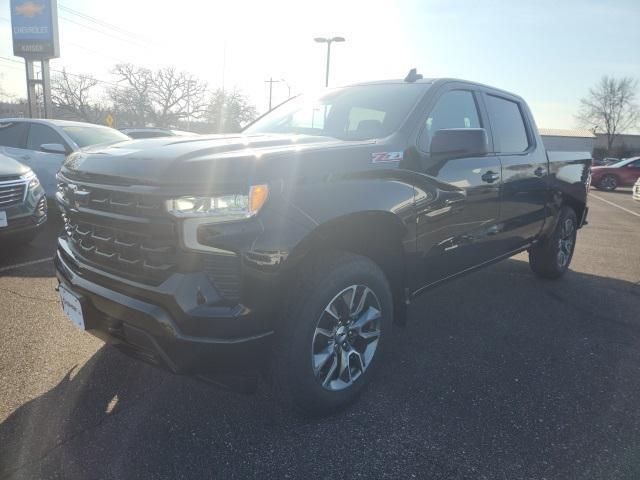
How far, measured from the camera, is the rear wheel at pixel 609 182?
67.5 ft

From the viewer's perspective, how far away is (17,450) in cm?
208

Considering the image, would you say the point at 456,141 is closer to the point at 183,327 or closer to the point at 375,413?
the point at 375,413

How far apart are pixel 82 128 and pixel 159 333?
7.10 metres

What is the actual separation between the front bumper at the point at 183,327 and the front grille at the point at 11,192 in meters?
3.47

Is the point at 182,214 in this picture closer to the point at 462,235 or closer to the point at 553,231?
the point at 462,235

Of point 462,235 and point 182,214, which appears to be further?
point 462,235

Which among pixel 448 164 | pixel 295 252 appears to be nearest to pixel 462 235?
pixel 448 164

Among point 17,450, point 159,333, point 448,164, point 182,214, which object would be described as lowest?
point 17,450

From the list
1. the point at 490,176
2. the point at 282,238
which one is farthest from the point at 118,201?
the point at 490,176

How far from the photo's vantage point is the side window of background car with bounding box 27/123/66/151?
746cm

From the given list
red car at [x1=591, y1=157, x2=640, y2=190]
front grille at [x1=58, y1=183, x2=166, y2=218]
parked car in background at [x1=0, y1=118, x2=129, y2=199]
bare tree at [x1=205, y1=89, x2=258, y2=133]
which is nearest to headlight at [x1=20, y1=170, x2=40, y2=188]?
parked car in background at [x1=0, y1=118, x2=129, y2=199]

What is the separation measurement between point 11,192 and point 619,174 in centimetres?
2284

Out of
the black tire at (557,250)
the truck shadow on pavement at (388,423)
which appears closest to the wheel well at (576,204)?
the black tire at (557,250)

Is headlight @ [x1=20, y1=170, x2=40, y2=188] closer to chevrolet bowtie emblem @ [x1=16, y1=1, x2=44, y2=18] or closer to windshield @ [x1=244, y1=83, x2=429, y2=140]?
windshield @ [x1=244, y1=83, x2=429, y2=140]
